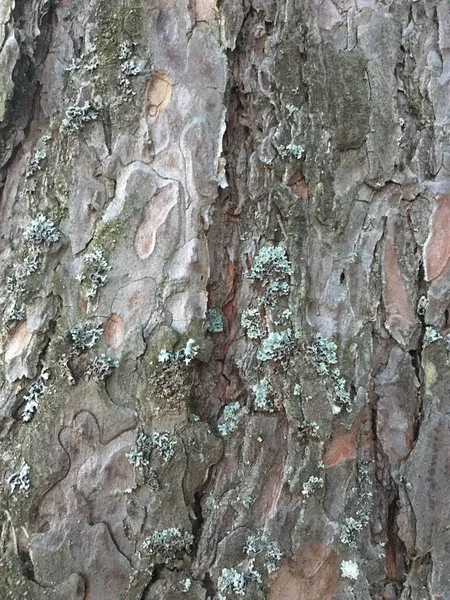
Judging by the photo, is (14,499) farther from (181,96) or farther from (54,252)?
(181,96)

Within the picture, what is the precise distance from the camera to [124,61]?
1439 mm

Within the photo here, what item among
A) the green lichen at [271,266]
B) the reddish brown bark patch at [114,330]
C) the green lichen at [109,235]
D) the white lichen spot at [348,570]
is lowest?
the white lichen spot at [348,570]

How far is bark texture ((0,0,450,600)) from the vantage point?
1333 millimetres

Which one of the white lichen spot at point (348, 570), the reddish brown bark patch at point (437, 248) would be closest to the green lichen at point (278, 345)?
the reddish brown bark patch at point (437, 248)

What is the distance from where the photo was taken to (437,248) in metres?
1.45

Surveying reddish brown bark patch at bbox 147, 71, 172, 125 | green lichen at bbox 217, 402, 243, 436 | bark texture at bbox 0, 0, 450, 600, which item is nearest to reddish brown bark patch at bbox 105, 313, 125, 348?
bark texture at bbox 0, 0, 450, 600

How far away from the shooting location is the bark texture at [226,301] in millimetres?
1333

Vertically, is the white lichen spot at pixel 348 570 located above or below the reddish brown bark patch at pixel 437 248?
below

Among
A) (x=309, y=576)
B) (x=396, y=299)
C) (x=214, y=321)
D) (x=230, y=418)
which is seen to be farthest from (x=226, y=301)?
(x=309, y=576)

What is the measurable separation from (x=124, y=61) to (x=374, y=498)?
117 centimetres

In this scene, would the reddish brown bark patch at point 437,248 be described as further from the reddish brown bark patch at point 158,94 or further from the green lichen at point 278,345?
the reddish brown bark patch at point 158,94

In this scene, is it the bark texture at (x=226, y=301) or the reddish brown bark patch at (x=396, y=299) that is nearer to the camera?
the bark texture at (x=226, y=301)

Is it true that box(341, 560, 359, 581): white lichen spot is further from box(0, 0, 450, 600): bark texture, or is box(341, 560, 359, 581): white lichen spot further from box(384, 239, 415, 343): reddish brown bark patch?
box(384, 239, 415, 343): reddish brown bark patch

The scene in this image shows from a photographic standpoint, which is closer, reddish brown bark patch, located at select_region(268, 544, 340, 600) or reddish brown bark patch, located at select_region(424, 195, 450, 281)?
reddish brown bark patch, located at select_region(268, 544, 340, 600)
